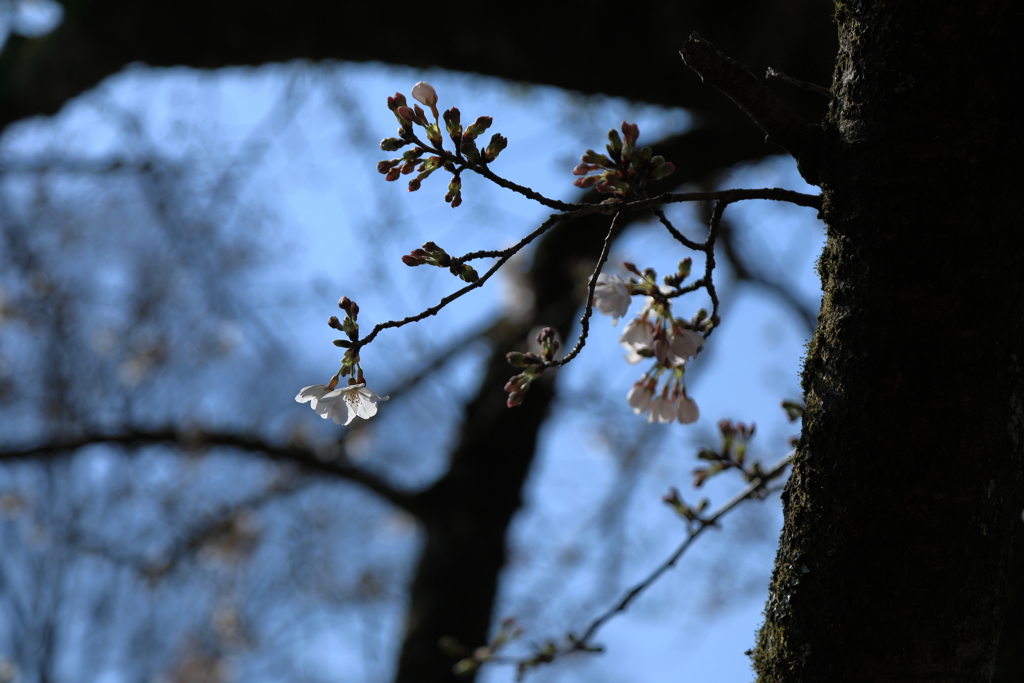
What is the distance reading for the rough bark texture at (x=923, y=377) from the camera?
0.64m

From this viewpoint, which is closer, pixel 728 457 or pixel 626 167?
pixel 626 167

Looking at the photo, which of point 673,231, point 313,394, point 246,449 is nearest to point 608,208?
point 673,231

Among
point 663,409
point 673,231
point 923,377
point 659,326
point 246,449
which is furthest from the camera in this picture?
point 246,449

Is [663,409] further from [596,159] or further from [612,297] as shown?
[596,159]

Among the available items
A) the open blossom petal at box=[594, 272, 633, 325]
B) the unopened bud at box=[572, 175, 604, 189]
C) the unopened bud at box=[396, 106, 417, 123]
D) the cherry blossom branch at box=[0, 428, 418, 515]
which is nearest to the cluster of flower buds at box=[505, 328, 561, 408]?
the open blossom petal at box=[594, 272, 633, 325]

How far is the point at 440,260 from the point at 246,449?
2.58 metres

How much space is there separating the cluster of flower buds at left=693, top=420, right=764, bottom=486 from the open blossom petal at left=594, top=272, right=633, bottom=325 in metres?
0.38

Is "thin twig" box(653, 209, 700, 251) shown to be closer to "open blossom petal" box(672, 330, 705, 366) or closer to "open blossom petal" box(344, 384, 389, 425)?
"open blossom petal" box(672, 330, 705, 366)

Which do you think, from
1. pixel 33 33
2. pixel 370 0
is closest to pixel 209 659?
pixel 33 33

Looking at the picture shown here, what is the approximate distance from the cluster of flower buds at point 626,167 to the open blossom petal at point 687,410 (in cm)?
38

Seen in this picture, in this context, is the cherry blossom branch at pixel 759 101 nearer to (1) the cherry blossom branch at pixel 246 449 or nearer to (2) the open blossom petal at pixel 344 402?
(2) the open blossom petal at pixel 344 402

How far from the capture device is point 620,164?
83 centimetres

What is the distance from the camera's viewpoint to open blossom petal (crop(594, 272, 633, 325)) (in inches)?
35.9

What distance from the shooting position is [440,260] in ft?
2.58
